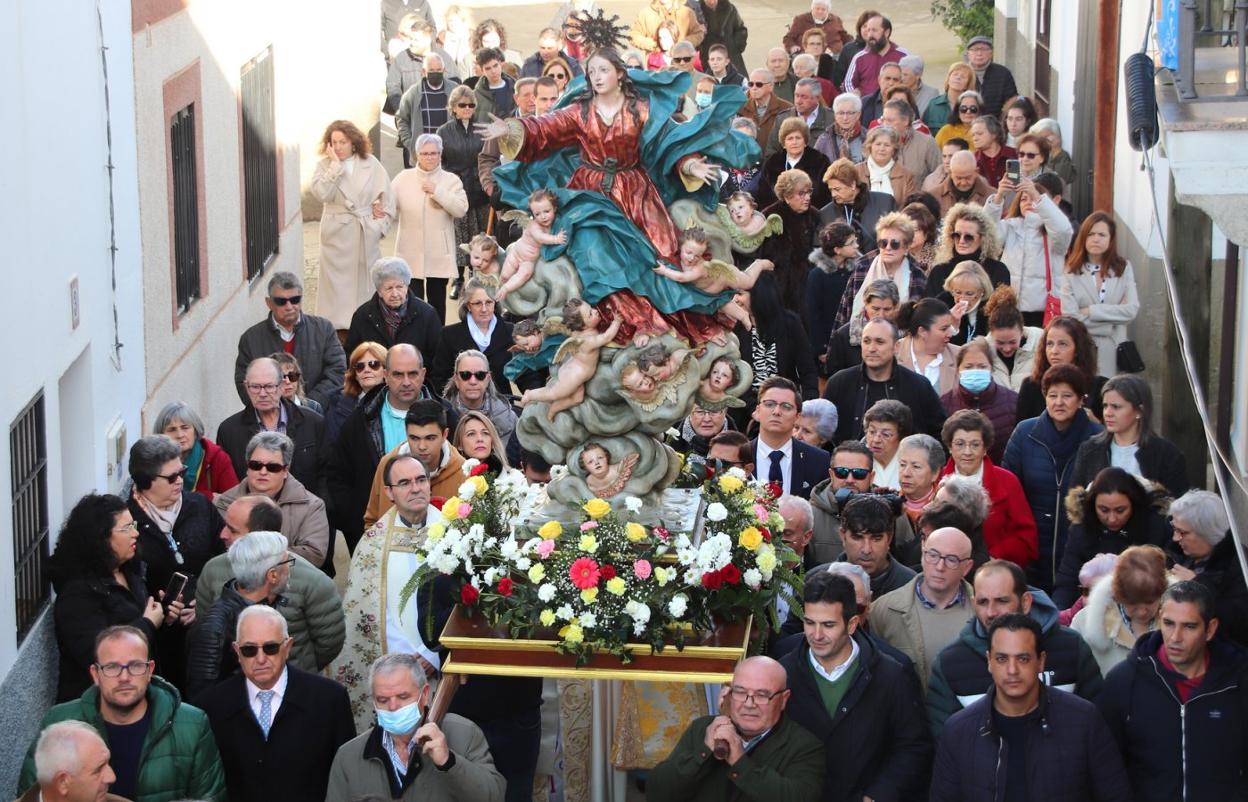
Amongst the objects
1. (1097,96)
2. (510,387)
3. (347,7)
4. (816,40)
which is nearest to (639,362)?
(510,387)

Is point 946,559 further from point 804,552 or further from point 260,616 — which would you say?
point 260,616

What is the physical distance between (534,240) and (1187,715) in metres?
3.07

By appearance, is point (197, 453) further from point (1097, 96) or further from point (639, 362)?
point (1097, 96)

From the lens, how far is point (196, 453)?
1017 cm

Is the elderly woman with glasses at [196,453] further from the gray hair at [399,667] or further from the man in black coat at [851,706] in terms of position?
the man in black coat at [851,706]

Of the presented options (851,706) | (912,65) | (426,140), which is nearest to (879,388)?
(851,706)

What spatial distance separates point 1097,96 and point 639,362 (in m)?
10.5

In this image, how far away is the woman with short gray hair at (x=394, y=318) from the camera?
40.8 ft

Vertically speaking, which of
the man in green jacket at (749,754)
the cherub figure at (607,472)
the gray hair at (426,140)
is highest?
the gray hair at (426,140)

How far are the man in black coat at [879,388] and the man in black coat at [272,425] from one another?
9.33 ft

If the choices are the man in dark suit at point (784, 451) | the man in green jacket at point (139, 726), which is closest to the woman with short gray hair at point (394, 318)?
the man in dark suit at point (784, 451)

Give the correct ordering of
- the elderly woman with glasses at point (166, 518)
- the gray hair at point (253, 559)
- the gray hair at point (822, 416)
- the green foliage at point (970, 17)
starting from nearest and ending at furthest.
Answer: the gray hair at point (253, 559)
the elderly woman with glasses at point (166, 518)
the gray hair at point (822, 416)
the green foliage at point (970, 17)

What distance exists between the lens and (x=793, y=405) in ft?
32.3

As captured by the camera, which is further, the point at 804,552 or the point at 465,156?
the point at 465,156
